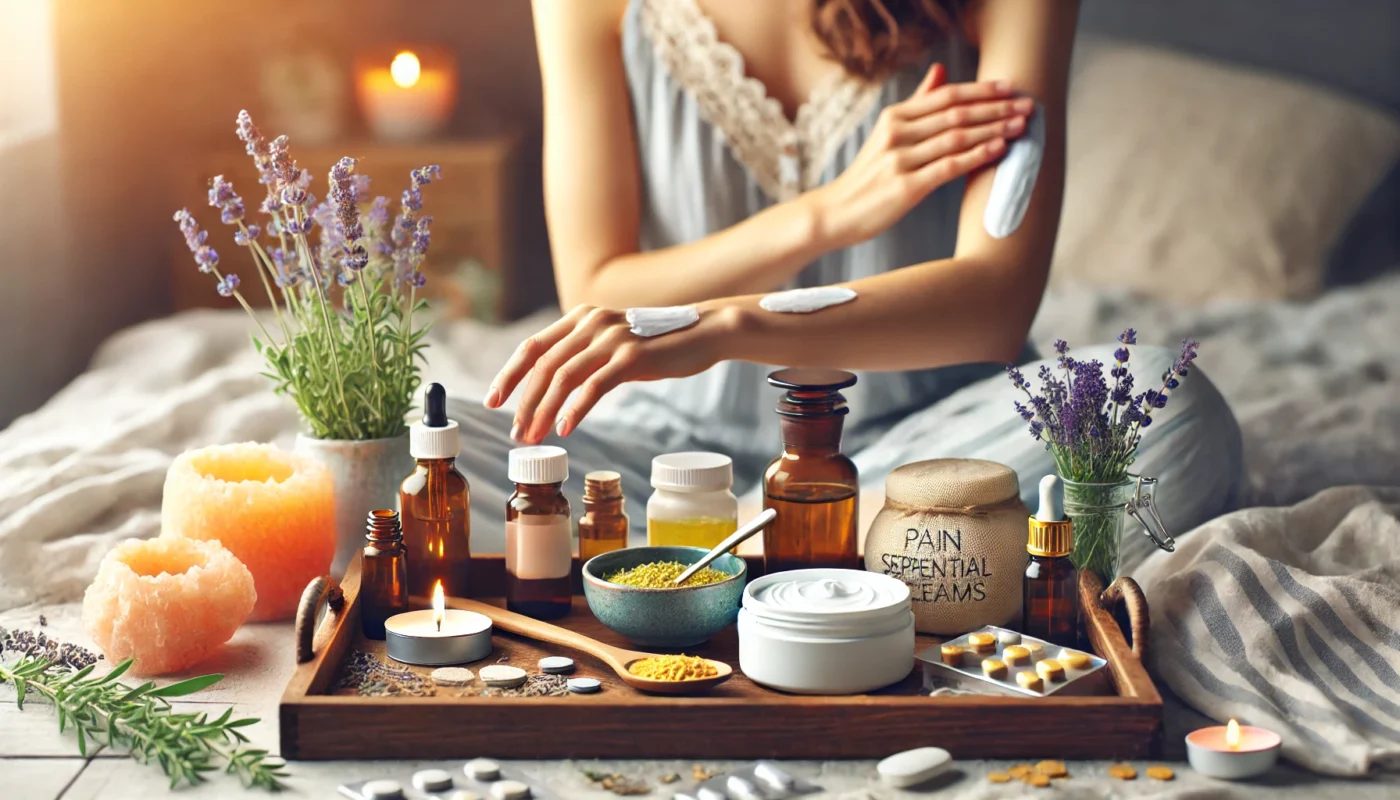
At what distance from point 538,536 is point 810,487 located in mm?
222

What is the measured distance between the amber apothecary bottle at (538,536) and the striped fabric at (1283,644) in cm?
48

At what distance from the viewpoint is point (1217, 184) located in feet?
8.27

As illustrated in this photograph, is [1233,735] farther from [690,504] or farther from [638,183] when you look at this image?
[638,183]

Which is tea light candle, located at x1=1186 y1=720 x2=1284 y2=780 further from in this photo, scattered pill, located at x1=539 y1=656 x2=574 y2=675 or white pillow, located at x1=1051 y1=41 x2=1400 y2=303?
white pillow, located at x1=1051 y1=41 x2=1400 y2=303

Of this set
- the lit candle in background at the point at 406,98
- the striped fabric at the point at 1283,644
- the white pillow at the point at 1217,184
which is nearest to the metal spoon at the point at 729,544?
the striped fabric at the point at 1283,644

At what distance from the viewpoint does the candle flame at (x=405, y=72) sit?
9.04 feet

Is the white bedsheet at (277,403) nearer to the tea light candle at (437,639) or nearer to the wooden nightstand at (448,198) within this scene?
the wooden nightstand at (448,198)

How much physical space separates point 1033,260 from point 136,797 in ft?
3.39

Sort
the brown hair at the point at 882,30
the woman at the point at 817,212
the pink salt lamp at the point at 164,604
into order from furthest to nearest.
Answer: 1. the brown hair at the point at 882,30
2. the woman at the point at 817,212
3. the pink salt lamp at the point at 164,604

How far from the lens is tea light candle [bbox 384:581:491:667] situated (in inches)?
43.6

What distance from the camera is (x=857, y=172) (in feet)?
5.31

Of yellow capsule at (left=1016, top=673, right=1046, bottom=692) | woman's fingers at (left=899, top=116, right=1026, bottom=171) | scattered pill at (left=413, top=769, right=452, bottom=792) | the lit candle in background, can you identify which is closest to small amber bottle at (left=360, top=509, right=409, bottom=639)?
scattered pill at (left=413, top=769, right=452, bottom=792)

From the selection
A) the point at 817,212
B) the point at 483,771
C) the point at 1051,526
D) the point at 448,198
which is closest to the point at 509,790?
the point at 483,771

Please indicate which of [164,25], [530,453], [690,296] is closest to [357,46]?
[164,25]
